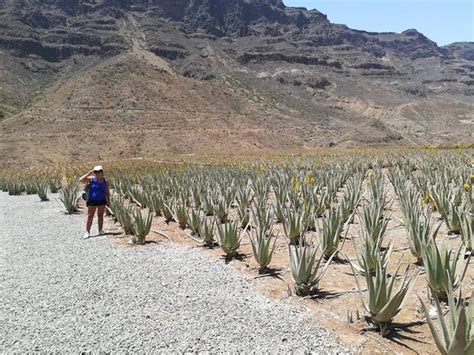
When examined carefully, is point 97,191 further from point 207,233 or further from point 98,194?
point 207,233

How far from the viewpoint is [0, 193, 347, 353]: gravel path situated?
3955 mm

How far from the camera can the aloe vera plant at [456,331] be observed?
293 centimetres

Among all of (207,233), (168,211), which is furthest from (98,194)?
(207,233)

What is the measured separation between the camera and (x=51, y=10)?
474ft

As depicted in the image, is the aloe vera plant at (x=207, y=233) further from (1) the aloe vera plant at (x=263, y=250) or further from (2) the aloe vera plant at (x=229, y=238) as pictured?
(1) the aloe vera plant at (x=263, y=250)

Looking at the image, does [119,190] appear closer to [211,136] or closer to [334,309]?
[334,309]

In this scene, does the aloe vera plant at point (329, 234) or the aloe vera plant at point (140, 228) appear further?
the aloe vera plant at point (140, 228)

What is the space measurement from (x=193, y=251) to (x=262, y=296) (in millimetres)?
2329

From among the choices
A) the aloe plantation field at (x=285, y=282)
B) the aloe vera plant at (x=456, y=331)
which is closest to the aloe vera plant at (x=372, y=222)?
the aloe plantation field at (x=285, y=282)

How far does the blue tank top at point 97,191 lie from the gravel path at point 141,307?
6.01ft

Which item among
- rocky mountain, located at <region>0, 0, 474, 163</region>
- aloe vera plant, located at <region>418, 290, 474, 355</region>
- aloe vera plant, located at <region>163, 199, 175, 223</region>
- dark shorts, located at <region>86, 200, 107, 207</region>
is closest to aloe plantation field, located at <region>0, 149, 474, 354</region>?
aloe vera plant, located at <region>418, 290, 474, 355</region>

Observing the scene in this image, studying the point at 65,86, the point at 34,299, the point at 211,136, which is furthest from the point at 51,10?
the point at 34,299

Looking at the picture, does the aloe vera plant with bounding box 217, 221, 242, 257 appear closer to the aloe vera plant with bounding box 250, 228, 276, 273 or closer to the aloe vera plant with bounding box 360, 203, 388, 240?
the aloe vera plant with bounding box 250, 228, 276, 273

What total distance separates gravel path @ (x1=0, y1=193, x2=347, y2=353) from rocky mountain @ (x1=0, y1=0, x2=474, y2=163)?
1834 inches
